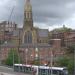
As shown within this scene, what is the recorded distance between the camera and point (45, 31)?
556 ft

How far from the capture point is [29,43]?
509 feet

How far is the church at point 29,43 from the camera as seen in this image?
144 m

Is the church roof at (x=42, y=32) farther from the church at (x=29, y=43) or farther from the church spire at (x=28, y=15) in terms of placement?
the church spire at (x=28, y=15)

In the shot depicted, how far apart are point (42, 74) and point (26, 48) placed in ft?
241

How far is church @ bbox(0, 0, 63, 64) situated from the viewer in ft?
473

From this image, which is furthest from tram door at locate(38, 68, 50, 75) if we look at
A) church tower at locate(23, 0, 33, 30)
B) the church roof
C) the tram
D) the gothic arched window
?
the church roof

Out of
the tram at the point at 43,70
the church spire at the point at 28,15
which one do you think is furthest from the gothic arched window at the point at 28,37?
the tram at the point at 43,70

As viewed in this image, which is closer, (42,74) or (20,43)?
(42,74)

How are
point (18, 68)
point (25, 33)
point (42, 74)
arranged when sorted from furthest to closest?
point (25, 33) < point (18, 68) < point (42, 74)

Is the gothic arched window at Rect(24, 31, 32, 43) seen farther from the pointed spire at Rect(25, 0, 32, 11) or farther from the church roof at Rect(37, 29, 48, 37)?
the pointed spire at Rect(25, 0, 32, 11)

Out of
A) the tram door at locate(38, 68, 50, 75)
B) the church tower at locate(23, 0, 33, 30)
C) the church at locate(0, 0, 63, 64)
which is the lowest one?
the tram door at locate(38, 68, 50, 75)

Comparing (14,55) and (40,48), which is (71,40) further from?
(14,55)

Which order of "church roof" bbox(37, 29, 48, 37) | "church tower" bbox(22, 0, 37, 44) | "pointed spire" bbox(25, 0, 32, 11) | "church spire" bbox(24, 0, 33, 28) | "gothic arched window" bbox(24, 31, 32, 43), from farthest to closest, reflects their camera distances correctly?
"church roof" bbox(37, 29, 48, 37) < "church spire" bbox(24, 0, 33, 28) < "pointed spire" bbox(25, 0, 32, 11) < "church tower" bbox(22, 0, 37, 44) < "gothic arched window" bbox(24, 31, 32, 43)

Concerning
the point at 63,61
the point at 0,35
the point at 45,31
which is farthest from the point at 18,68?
the point at 0,35
